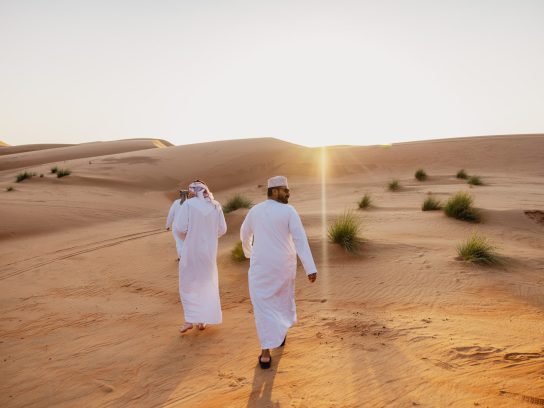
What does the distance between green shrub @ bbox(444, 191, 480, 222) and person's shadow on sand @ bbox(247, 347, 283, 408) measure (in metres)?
7.71

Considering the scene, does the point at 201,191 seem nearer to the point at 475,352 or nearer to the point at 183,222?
the point at 183,222

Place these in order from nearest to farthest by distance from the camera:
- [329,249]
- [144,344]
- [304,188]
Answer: [144,344] → [329,249] → [304,188]

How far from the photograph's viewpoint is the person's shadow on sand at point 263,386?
11.8 ft

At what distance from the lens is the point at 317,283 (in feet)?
23.2

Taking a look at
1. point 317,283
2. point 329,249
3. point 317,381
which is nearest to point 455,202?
point 329,249

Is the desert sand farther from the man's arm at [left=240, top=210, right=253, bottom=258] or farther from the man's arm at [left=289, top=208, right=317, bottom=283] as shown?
the man's arm at [left=240, top=210, right=253, bottom=258]

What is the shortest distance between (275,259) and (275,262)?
0.03 m

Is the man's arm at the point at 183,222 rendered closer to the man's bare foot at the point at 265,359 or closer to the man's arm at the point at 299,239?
the man's arm at the point at 299,239

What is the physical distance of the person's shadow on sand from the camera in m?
3.59

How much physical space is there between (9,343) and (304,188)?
1791 cm

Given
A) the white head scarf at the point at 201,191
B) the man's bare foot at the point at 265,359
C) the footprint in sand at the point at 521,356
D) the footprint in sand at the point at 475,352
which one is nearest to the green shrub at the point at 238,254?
the white head scarf at the point at 201,191

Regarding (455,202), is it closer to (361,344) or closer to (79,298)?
(361,344)

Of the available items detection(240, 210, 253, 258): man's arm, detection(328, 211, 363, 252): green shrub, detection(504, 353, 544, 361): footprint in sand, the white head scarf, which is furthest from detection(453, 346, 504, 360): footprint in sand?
detection(328, 211, 363, 252): green shrub

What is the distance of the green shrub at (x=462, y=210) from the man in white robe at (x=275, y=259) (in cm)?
741
